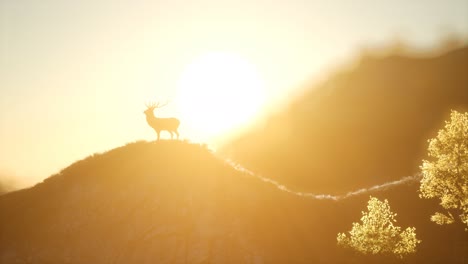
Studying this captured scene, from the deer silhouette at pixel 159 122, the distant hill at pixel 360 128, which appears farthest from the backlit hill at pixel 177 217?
the distant hill at pixel 360 128

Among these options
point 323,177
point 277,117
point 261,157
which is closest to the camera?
point 323,177

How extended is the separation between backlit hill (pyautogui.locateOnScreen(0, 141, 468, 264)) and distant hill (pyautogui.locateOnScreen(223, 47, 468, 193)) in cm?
7100

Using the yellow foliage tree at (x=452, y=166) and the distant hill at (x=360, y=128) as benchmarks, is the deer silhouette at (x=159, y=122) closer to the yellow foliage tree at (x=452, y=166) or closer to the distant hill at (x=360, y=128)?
the yellow foliage tree at (x=452, y=166)

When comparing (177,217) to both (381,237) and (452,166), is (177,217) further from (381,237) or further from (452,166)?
(452,166)

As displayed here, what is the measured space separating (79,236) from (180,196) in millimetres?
10885

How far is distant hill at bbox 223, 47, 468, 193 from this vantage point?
13600cm

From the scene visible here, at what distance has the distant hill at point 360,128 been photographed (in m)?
136

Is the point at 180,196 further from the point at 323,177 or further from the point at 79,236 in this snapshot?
the point at 323,177

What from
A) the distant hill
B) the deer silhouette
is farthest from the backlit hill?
the distant hill

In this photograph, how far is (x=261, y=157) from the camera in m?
157

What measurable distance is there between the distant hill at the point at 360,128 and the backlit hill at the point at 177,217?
71.0 m

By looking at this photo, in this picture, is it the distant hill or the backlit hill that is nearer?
the backlit hill

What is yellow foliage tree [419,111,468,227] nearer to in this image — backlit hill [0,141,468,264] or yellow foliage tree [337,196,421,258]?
yellow foliage tree [337,196,421,258]

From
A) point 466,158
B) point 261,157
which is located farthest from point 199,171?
point 261,157
